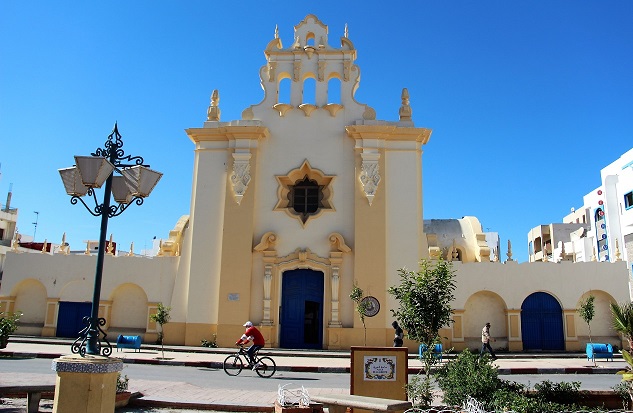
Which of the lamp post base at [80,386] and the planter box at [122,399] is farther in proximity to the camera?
the planter box at [122,399]

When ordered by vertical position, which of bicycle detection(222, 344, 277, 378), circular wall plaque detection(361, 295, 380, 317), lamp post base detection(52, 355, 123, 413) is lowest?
bicycle detection(222, 344, 277, 378)

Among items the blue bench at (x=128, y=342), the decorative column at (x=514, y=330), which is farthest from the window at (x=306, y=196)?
the decorative column at (x=514, y=330)

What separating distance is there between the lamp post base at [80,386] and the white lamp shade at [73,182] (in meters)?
2.42

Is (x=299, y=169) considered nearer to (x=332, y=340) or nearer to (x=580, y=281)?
(x=332, y=340)

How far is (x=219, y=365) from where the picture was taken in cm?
1803

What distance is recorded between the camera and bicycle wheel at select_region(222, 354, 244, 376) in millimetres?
16047

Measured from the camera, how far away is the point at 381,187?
23891mm

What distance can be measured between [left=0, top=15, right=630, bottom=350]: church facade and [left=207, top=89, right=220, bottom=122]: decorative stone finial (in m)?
0.07

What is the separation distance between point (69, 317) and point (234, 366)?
12750 mm

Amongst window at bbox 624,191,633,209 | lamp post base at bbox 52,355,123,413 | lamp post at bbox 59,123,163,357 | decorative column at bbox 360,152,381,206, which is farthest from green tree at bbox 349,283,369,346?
window at bbox 624,191,633,209

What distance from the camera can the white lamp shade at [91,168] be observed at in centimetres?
738

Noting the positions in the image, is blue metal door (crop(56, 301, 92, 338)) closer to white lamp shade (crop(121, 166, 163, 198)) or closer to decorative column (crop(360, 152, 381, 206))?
decorative column (crop(360, 152, 381, 206))

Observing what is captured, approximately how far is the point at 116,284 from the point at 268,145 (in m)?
9.19

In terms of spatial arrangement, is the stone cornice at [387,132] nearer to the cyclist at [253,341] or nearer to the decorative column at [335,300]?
the decorative column at [335,300]
